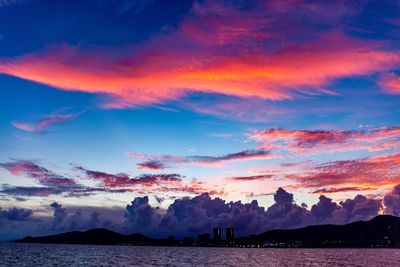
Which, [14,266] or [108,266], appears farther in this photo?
[108,266]

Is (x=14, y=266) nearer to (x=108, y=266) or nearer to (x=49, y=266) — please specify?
(x=49, y=266)

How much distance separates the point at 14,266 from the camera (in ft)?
587

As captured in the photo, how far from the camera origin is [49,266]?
18638 cm

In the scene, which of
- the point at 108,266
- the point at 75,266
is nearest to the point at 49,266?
the point at 75,266

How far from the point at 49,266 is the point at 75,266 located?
10.7 meters

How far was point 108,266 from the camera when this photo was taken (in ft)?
636

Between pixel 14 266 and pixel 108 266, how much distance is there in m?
38.1

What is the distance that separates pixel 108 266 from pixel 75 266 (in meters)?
13.9

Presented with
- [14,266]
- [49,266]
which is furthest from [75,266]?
[14,266]

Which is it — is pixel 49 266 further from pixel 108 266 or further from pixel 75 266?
pixel 108 266

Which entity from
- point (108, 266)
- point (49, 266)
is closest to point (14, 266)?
point (49, 266)

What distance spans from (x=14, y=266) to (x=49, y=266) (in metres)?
14.0

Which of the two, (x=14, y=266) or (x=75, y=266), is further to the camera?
(x=75, y=266)
